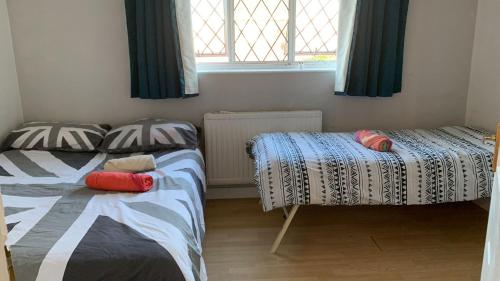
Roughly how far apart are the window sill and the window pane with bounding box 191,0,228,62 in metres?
0.06

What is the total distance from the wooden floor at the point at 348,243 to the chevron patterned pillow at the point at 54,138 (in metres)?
1.01

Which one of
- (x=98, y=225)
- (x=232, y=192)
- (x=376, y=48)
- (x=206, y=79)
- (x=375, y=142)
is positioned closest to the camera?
(x=98, y=225)

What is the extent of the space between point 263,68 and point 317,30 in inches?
20.5

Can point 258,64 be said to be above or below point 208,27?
below

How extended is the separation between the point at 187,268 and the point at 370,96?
2.13 metres

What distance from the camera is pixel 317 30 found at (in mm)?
3221

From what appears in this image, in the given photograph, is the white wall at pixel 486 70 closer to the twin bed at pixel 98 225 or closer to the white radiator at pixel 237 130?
the white radiator at pixel 237 130

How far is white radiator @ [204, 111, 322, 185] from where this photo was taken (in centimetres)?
313

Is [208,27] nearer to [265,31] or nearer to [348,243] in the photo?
[265,31]

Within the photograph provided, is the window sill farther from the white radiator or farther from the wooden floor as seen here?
the wooden floor

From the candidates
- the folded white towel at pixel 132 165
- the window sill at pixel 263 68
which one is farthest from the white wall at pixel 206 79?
Answer: the folded white towel at pixel 132 165

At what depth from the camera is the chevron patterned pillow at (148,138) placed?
279 centimetres

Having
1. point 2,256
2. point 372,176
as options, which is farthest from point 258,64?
point 2,256

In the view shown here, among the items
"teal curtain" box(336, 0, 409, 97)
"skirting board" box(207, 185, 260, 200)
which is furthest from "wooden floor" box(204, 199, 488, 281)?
"teal curtain" box(336, 0, 409, 97)
